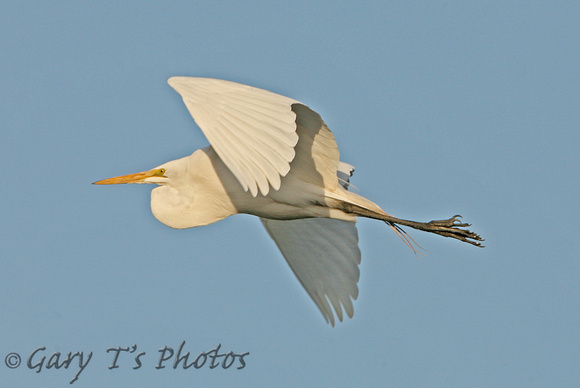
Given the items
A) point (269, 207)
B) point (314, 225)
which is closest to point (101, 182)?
point (269, 207)

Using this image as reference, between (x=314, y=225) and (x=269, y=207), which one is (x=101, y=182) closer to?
(x=269, y=207)

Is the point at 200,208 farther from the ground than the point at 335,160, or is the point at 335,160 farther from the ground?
Result: the point at 335,160

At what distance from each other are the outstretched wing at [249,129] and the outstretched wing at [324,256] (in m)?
2.74

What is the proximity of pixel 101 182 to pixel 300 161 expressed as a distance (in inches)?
74.3

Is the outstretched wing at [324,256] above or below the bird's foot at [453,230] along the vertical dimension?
below

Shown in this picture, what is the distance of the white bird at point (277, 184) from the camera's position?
5695 mm

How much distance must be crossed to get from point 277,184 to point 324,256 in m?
3.08

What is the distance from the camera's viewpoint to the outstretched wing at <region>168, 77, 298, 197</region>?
562cm

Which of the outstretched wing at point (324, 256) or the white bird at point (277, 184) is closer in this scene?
the white bird at point (277, 184)

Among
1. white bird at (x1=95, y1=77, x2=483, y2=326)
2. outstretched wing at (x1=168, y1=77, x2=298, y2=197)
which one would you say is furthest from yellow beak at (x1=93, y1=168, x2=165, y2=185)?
outstretched wing at (x1=168, y1=77, x2=298, y2=197)

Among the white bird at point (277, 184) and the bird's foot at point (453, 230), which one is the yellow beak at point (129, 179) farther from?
the bird's foot at point (453, 230)

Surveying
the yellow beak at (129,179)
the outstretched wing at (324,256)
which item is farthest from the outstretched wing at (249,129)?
the outstretched wing at (324,256)

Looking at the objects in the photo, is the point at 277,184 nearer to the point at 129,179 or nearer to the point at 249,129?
the point at 249,129

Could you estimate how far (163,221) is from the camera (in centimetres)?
758
